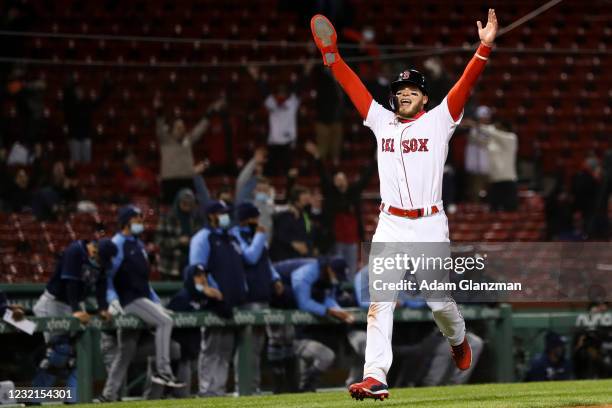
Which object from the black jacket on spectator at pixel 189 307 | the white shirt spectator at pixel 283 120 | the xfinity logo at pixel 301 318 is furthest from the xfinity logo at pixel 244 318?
the white shirt spectator at pixel 283 120

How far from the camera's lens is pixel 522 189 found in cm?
1792

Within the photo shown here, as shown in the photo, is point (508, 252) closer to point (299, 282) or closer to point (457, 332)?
point (299, 282)

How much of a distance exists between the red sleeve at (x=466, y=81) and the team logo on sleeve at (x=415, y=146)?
0.26m

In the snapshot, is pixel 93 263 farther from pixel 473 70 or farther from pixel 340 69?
pixel 473 70

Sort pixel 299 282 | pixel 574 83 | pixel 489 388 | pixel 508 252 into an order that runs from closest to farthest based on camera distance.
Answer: pixel 489 388 → pixel 299 282 → pixel 508 252 → pixel 574 83

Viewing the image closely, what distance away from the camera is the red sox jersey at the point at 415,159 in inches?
310

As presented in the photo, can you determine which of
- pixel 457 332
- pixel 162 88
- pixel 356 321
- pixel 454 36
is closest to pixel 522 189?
pixel 454 36

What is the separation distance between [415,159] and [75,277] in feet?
13.9

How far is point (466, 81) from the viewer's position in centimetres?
Answer: 778

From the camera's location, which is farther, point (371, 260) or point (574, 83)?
point (574, 83)

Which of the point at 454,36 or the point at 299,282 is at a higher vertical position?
the point at 454,36

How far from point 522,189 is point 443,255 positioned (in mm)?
10125

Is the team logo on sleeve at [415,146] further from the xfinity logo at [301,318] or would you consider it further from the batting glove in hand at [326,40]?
the xfinity logo at [301,318]

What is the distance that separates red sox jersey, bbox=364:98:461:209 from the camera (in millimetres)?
7871
